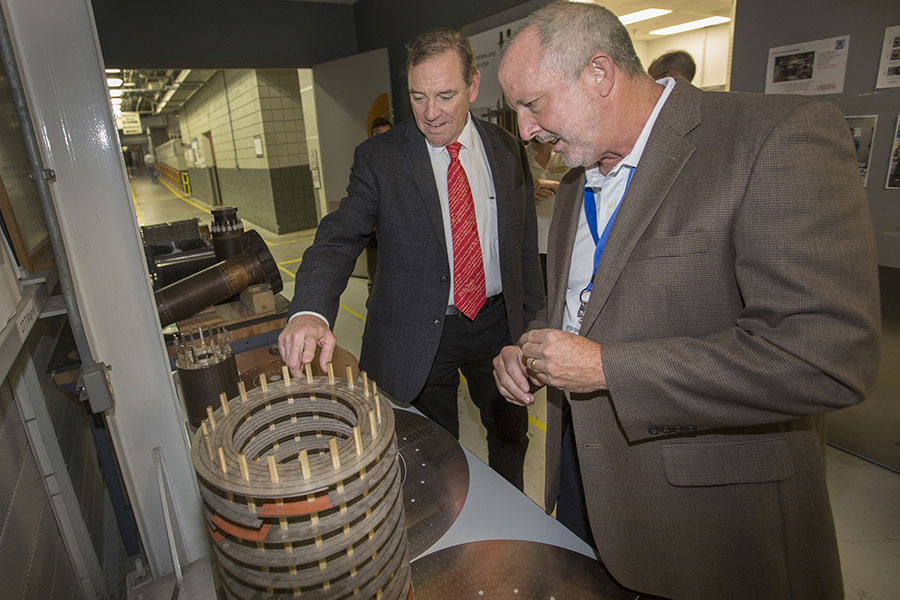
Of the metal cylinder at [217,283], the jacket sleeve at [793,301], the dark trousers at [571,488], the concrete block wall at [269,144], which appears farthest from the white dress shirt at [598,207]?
the concrete block wall at [269,144]

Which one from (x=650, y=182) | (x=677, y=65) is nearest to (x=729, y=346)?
(x=650, y=182)

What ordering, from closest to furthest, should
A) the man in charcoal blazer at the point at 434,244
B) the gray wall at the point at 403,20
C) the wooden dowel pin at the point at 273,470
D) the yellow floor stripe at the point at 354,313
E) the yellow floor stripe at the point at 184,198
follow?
the wooden dowel pin at the point at 273,470
the man in charcoal blazer at the point at 434,244
the gray wall at the point at 403,20
the yellow floor stripe at the point at 354,313
the yellow floor stripe at the point at 184,198

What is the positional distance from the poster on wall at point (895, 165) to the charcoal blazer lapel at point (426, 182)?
2.12 meters

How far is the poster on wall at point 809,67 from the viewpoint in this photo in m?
2.28

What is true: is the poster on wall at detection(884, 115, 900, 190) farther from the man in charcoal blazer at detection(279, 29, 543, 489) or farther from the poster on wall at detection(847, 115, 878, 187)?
the man in charcoal blazer at detection(279, 29, 543, 489)

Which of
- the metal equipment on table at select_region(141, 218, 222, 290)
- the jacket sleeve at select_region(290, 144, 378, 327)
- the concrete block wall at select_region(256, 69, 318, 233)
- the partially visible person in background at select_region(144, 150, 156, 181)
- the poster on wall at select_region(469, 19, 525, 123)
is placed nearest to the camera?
the jacket sleeve at select_region(290, 144, 378, 327)

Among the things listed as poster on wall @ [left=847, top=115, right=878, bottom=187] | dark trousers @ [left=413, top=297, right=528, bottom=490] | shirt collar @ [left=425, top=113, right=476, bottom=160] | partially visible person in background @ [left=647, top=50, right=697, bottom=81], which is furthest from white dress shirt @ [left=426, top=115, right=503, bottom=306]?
poster on wall @ [left=847, top=115, right=878, bottom=187]

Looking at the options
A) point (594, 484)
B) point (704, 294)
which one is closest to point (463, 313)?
point (594, 484)

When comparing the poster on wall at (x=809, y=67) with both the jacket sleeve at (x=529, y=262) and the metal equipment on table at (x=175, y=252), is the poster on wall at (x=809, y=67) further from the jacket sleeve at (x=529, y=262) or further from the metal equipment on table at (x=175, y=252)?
the metal equipment on table at (x=175, y=252)

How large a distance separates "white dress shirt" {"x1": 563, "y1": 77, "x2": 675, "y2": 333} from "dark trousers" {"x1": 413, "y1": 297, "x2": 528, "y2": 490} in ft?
2.01

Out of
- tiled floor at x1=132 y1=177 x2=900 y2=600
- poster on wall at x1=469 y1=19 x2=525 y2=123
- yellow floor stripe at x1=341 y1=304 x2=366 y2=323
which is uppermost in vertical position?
poster on wall at x1=469 y1=19 x2=525 y2=123

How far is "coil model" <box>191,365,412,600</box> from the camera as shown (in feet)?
1.79

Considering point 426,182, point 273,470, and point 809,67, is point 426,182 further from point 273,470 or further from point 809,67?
point 809,67

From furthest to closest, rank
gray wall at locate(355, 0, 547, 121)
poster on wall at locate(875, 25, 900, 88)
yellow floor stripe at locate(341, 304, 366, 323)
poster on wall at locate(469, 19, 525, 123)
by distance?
yellow floor stripe at locate(341, 304, 366, 323)
gray wall at locate(355, 0, 547, 121)
poster on wall at locate(469, 19, 525, 123)
poster on wall at locate(875, 25, 900, 88)
